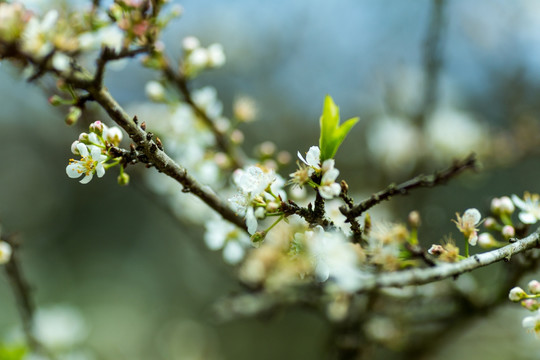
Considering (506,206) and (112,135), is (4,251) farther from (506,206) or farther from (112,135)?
(506,206)

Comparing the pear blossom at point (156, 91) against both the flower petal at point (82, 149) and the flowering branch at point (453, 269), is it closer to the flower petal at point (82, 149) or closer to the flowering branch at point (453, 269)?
the flower petal at point (82, 149)

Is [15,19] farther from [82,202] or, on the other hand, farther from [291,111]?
[82,202]

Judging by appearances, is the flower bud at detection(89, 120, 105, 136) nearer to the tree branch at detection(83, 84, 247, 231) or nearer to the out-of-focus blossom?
the tree branch at detection(83, 84, 247, 231)

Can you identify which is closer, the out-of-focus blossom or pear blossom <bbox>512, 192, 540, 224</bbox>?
pear blossom <bbox>512, 192, 540, 224</bbox>

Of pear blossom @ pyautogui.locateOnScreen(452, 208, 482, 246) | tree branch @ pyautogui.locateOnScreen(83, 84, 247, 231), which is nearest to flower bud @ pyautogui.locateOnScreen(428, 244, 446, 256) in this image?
pear blossom @ pyautogui.locateOnScreen(452, 208, 482, 246)

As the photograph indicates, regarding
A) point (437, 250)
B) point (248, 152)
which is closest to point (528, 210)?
point (437, 250)

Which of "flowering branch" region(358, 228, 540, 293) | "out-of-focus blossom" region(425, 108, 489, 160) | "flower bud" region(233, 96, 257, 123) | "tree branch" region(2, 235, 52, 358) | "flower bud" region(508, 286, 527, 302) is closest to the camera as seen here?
"flowering branch" region(358, 228, 540, 293)
